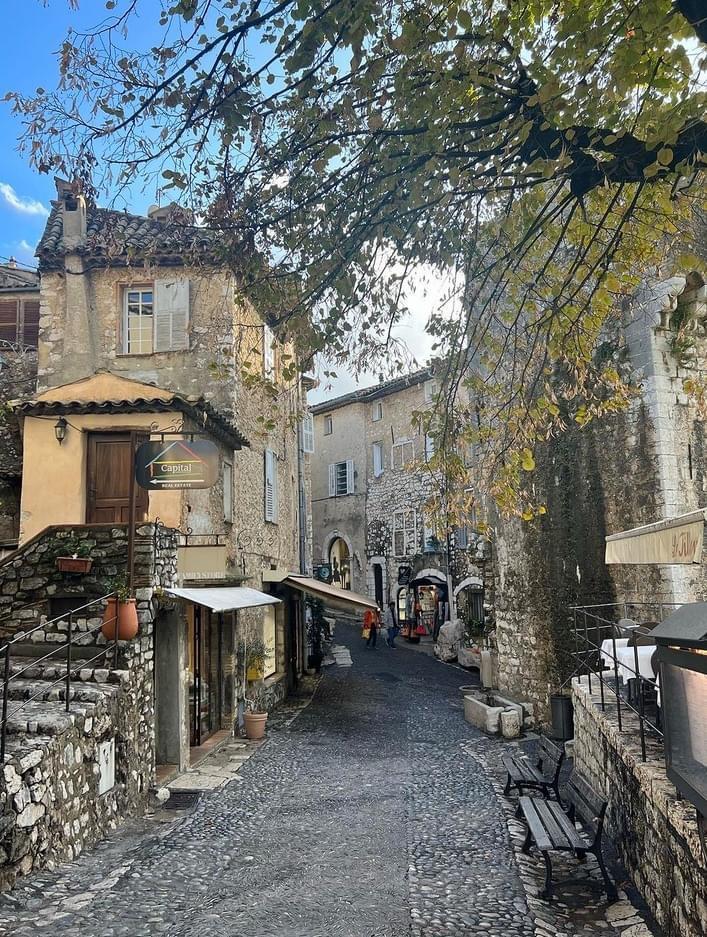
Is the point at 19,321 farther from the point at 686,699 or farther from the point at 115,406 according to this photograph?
the point at 686,699

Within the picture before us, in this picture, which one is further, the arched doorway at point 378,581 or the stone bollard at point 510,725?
the arched doorway at point 378,581

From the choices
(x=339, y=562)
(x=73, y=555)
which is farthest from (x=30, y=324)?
(x=339, y=562)

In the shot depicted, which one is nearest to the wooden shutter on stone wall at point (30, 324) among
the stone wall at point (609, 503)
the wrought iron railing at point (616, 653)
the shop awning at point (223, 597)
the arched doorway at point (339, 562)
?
the shop awning at point (223, 597)

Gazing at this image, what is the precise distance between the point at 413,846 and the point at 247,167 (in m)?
6.58

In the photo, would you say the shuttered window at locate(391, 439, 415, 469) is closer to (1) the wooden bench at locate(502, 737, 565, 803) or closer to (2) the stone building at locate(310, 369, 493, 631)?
(2) the stone building at locate(310, 369, 493, 631)

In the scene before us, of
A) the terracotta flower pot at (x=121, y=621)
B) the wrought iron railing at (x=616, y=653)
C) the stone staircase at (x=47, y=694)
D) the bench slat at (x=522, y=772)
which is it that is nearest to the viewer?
the stone staircase at (x=47, y=694)

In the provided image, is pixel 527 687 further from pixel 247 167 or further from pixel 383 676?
pixel 247 167

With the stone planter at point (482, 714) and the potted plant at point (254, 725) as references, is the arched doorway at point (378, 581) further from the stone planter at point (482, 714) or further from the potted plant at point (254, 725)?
the potted plant at point (254, 725)

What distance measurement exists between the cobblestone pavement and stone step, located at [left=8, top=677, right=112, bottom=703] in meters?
1.41

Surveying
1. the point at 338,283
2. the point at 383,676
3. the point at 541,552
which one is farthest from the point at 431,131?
the point at 383,676

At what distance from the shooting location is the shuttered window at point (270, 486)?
1705cm

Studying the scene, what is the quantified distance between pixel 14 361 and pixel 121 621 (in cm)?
→ 989

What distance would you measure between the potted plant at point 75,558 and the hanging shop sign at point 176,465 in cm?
111

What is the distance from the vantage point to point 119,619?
27.6 ft
